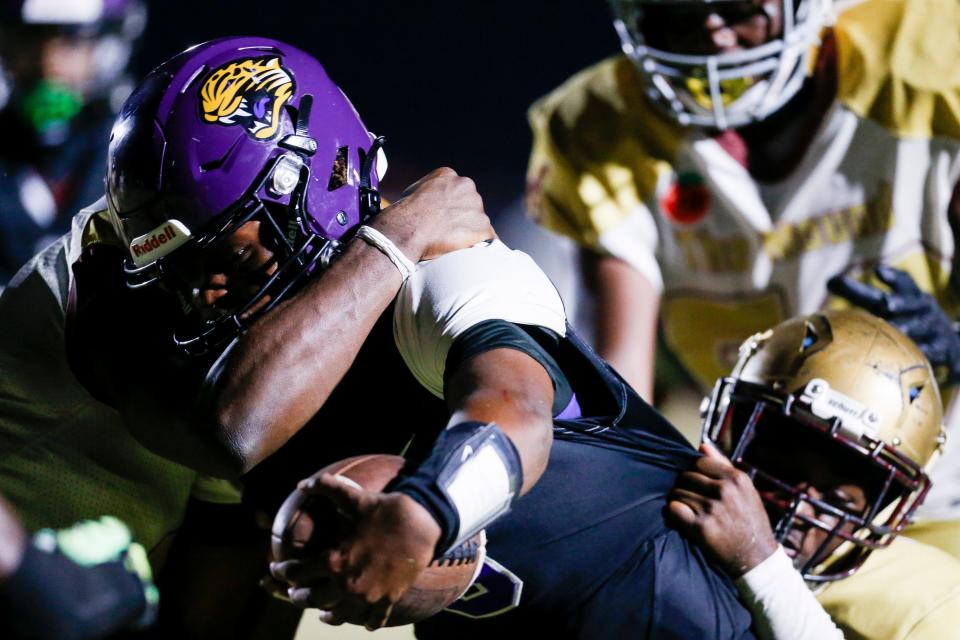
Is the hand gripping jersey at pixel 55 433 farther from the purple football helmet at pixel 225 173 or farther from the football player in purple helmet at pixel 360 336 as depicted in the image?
the purple football helmet at pixel 225 173

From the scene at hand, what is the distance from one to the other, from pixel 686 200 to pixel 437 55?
3.44 feet

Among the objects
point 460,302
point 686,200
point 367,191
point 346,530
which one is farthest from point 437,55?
point 346,530

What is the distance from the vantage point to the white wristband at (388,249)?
1695mm

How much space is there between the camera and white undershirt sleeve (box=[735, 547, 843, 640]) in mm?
1763

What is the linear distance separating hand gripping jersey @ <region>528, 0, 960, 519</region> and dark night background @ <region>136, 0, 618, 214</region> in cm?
62

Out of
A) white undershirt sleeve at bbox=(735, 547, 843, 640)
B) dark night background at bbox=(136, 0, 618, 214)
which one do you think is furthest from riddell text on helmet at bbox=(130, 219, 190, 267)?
dark night background at bbox=(136, 0, 618, 214)

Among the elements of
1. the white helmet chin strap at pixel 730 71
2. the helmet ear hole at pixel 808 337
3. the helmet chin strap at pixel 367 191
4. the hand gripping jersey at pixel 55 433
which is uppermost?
the helmet chin strap at pixel 367 191

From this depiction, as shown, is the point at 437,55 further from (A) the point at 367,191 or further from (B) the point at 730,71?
(A) the point at 367,191

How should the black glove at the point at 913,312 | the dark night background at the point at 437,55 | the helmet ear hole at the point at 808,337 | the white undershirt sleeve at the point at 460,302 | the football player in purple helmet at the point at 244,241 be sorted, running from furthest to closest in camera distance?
1. the dark night background at the point at 437,55
2. the black glove at the point at 913,312
3. the helmet ear hole at the point at 808,337
4. the football player in purple helmet at the point at 244,241
5. the white undershirt sleeve at the point at 460,302

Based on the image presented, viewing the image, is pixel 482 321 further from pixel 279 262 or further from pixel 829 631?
pixel 829 631

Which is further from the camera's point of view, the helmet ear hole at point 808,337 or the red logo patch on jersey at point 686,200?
the red logo patch on jersey at point 686,200

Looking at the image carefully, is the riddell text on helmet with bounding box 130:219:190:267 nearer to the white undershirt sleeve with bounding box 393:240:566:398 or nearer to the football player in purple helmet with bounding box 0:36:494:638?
the football player in purple helmet with bounding box 0:36:494:638

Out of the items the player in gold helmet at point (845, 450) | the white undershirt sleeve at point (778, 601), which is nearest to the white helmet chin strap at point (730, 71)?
the player in gold helmet at point (845, 450)

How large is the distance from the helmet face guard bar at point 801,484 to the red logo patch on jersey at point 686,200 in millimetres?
822
